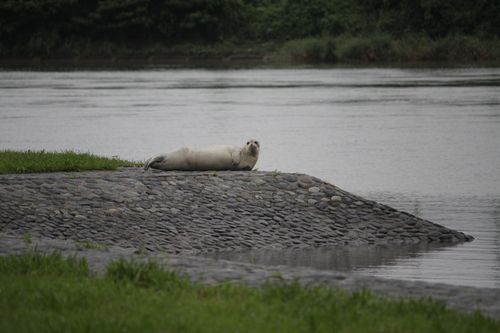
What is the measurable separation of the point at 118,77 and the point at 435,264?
68.0 metres

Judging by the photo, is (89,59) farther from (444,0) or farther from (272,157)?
(272,157)

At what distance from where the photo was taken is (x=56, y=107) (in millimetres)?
57000

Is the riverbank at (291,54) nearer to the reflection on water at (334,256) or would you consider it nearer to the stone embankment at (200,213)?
the stone embankment at (200,213)

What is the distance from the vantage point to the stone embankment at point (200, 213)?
1905 centimetres

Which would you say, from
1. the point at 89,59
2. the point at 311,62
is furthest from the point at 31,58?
the point at 311,62

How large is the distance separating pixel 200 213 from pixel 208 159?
8.81 ft

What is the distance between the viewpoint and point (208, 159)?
74.6 feet

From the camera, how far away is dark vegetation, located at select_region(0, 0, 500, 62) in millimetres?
101625

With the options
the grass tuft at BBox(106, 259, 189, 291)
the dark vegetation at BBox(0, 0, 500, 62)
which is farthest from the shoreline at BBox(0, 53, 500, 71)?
the grass tuft at BBox(106, 259, 189, 291)

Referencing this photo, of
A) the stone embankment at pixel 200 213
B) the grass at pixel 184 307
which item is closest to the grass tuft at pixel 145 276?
the grass at pixel 184 307

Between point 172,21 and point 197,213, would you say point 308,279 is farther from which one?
point 172,21

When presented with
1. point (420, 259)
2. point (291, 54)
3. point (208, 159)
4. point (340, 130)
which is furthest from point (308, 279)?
point (291, 54)

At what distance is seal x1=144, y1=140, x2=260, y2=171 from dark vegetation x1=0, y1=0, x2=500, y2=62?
77105mm

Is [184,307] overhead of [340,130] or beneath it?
overhead
